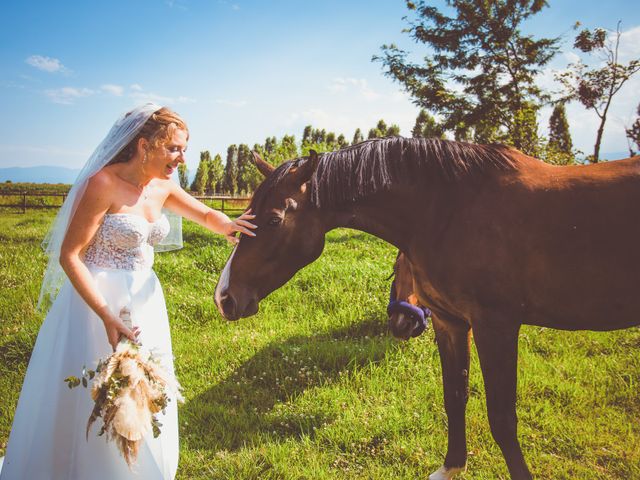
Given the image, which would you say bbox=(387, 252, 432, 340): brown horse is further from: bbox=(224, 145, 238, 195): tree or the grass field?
bbox=(224, 145, 238, 195): tree

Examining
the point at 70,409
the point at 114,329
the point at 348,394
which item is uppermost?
the point at 114,329

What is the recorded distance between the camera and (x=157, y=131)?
256 cm

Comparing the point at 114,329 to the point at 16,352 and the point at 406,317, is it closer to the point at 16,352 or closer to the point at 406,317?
the point at 406,317

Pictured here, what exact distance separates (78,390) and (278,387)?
1.98 m

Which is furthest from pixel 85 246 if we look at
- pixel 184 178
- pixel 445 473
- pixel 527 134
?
pixel 184 178

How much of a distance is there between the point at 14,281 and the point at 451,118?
1637 cm

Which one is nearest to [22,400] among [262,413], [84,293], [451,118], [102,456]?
[102,456]

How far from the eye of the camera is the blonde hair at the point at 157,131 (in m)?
2.55

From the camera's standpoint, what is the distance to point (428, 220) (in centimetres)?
242

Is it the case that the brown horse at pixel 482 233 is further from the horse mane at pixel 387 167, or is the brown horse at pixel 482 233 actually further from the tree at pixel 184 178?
the tree at pixel 184 178

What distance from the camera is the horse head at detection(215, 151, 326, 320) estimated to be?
2.38 metres

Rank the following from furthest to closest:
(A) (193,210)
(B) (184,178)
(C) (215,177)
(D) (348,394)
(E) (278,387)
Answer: (C) (215,177), (B) (184,178), (E) (278,387), (D) (348,394), (A) (193,210)

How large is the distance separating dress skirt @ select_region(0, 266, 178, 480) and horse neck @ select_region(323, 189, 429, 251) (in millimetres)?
1394

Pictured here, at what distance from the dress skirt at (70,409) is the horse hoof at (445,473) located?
178 centimetres
